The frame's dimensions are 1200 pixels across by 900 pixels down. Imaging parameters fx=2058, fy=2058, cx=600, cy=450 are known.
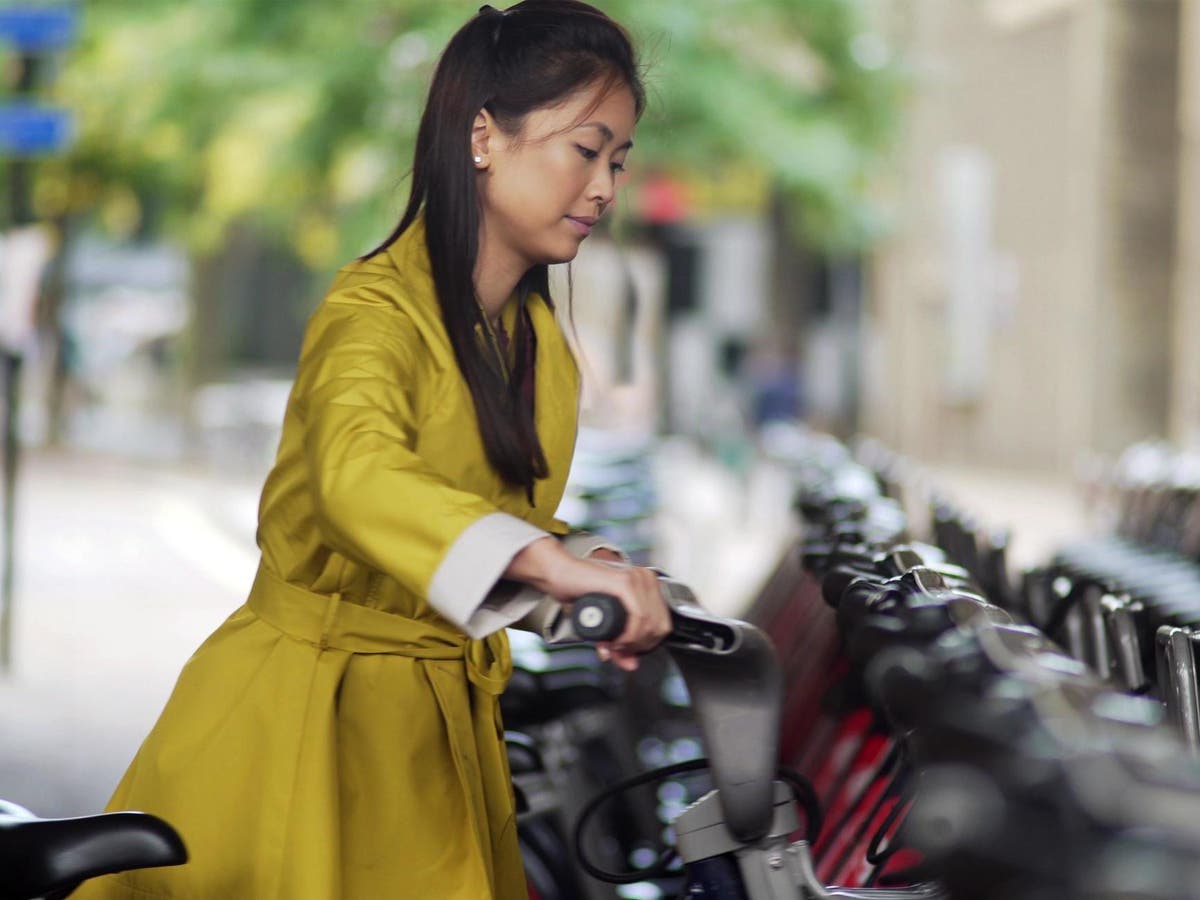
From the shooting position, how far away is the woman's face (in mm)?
2387

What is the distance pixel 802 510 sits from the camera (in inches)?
194

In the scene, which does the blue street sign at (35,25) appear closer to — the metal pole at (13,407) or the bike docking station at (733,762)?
the metal pole at (13,407)

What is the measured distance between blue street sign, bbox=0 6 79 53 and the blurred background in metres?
0.02

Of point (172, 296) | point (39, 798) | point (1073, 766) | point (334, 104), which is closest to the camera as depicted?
point (1073, 766)

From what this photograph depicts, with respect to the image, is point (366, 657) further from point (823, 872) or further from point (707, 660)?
point (823, 872)

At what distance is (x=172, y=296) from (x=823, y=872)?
46.7m

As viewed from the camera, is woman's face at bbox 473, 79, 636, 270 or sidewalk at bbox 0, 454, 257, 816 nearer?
woman's face at bbox 473, 79, 636, 270

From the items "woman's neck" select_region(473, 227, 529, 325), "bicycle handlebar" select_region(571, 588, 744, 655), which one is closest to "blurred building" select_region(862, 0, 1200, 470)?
"woman's neck" select_region(473, 227, 529, 325)

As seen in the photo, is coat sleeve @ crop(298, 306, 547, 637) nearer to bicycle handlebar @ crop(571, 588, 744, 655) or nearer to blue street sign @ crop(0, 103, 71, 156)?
bicycle handlebar @ crop(571, 588, 744, 655)

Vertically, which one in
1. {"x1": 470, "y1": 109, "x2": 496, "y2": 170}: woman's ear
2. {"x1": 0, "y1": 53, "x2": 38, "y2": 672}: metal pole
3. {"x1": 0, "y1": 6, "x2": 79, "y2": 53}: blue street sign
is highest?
{"x1": 0, "y1": 6, "x2": 79, "y2": 53}: blue street sign

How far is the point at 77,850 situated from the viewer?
7.53 feet

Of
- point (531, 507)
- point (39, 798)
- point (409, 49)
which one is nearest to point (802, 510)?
point (531, 507)

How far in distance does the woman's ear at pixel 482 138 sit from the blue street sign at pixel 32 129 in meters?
6.79

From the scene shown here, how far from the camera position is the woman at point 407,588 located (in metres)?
2.35
